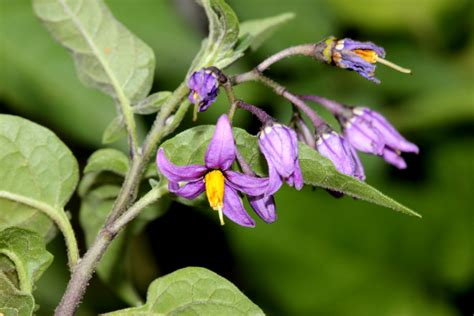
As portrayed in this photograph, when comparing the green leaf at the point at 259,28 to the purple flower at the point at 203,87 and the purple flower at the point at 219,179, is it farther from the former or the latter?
the purple flower at the point at 219,179

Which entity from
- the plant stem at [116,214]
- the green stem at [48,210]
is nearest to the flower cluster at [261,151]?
the plant stem at [116,214]

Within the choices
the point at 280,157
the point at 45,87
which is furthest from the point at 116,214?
the point at 45,87

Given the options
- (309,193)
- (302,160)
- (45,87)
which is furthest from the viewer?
(309,193)

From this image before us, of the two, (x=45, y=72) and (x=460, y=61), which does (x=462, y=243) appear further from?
(x=45, y=72)

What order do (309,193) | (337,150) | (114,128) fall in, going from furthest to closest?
(309,193), (114,128), (337,150)

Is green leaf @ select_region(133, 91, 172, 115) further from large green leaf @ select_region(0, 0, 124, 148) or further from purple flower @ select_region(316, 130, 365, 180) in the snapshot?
large green leaf @ select_region(0, 0, 124, 148)

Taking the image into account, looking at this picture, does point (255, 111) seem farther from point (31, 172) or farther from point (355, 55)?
point (31, 172)

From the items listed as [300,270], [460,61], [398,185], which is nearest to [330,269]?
[300,270]
